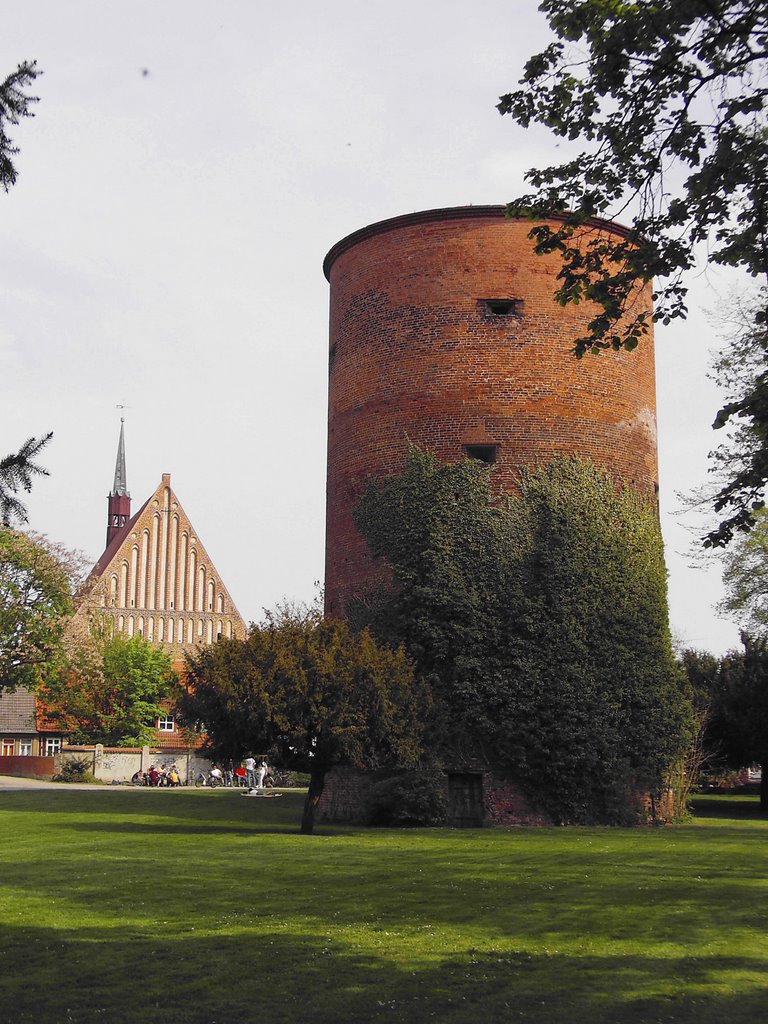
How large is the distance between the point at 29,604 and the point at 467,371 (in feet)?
74.9

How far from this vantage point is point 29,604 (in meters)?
42.2

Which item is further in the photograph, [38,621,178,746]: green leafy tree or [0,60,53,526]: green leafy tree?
[38,621,178,746]: green leafy tree

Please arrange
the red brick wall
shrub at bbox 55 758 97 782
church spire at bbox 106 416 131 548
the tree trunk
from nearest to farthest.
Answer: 1. the tree trunk
2. shrub at bbox 55 758 97 782
3. the red brick wall
4. church spire at bbox 106 416 131 548

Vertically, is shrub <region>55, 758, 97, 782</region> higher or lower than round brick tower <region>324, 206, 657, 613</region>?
lower

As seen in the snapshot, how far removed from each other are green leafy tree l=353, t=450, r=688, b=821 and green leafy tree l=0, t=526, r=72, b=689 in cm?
2024

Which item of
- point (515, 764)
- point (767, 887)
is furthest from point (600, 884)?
point (515, 764)

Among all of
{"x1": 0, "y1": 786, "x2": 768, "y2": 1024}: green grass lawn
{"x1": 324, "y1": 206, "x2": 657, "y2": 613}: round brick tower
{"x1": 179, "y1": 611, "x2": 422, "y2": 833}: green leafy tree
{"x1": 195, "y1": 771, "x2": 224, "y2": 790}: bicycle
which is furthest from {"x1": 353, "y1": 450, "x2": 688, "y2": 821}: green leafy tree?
{"x1": 195, "y1": 771, "x2": 224, "y2": 790}: bicycle

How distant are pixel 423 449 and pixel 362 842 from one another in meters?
8.92

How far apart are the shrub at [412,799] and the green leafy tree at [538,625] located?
2.22ft

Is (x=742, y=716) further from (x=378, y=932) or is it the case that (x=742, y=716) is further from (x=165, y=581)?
(x=165, y=581)

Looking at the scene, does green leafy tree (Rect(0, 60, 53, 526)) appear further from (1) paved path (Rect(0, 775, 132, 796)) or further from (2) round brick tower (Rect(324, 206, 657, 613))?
(1) paved path (Rect(0, 775, 132, 796))

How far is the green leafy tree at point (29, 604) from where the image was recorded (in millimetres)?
41625

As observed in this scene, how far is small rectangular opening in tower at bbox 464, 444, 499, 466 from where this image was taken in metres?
25.0

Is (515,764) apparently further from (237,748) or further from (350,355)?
(350,355)
